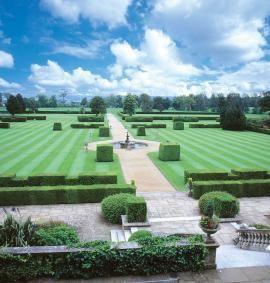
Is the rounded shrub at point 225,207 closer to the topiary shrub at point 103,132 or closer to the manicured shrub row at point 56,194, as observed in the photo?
the manicured shrub row at point 56,194

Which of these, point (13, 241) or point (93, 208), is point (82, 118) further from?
point (13, 241)

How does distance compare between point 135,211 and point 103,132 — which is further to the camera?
point 103,132

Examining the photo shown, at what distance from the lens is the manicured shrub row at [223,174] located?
22172 millimetres

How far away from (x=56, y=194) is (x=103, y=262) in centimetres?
1045

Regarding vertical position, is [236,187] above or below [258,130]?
below

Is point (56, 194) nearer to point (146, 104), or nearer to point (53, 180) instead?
point (53, 180)

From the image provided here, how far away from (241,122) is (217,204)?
158 ft

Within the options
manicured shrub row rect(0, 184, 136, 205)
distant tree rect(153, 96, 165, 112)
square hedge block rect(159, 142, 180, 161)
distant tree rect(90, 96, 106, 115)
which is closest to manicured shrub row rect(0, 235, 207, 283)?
manicured shrub row rect(0, 184, 136, 205)

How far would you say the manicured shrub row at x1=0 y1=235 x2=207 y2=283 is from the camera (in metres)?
8.66

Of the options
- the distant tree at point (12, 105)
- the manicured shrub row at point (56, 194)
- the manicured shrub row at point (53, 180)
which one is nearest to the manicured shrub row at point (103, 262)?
the manicured shrub row at point (56, 194)

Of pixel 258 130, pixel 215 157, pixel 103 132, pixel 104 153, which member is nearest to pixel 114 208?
pixel 104 153

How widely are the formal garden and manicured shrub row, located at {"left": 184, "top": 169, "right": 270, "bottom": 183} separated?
75mm

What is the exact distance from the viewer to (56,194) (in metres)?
18.5

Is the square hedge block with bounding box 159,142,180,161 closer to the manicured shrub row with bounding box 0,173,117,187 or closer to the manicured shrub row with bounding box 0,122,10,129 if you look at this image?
the manicured shrub row with bounding box 0,173,117,187
